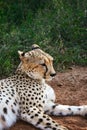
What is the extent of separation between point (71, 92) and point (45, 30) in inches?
62.1

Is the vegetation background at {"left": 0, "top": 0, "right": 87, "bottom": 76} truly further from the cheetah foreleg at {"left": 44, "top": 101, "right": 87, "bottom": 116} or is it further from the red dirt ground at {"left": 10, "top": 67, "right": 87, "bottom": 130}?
the cheetah foreleg at {"left": 44, "top": 101, "right": 87, "bottom": 116}

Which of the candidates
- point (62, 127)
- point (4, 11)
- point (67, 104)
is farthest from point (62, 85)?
point (4, 11)

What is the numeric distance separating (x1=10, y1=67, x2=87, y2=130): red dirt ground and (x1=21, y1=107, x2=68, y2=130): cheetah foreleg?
58mm

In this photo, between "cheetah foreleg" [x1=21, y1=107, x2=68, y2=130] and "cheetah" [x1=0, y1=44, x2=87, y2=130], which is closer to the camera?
"cheetah foreleg" [x1=21, y1=107, x2=68, y2=130]

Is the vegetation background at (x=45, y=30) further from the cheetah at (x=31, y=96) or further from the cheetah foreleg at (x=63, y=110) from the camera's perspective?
the cheetah foreleg at (x=63, y=110)

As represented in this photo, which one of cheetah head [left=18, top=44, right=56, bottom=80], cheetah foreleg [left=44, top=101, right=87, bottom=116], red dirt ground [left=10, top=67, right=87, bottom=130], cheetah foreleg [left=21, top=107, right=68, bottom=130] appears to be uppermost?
cheetah head [left=18, top=44, right=56, bottom=80]

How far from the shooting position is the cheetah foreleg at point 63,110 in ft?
15.5

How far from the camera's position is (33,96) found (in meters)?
4.64

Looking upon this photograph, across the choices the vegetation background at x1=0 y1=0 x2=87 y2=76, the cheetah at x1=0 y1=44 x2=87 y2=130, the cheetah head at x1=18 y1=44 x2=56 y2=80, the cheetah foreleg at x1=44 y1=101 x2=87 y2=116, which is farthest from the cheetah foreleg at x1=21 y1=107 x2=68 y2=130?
the vegetation background at x1=0 y1=0 x2=87 y2=76

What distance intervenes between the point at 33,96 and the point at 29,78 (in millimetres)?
243

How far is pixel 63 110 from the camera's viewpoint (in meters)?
4.73

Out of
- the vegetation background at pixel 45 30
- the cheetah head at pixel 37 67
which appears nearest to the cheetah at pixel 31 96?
the cheetah head at pixel 37 67

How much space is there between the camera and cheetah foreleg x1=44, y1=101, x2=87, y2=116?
4719 mm

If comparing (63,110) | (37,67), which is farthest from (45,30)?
(63,110)
